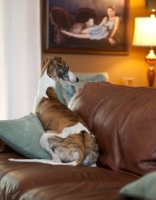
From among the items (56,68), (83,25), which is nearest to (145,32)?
(83,25)

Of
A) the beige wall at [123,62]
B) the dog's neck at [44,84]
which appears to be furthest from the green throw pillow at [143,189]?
the beige wall at [123,62]

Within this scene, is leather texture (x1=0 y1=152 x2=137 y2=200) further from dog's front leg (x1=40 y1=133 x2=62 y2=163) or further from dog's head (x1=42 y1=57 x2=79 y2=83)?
dog's head (x1=42 y1=57 x2=79 y2=83)

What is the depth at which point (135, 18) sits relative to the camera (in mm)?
5348

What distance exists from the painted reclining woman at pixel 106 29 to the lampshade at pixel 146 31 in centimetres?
33

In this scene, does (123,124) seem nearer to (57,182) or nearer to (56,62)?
(57,182)

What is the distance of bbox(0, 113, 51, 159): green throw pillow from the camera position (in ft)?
8.54

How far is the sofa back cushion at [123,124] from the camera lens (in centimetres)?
Result: 226

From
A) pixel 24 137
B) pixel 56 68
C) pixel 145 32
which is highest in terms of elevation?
pixel 145 32

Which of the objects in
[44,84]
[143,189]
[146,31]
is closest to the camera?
[143,189]

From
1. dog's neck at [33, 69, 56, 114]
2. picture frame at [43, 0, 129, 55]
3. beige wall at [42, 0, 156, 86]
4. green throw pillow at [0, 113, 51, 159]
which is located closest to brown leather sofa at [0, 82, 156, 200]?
green throw pillow at [0, 113, 51, 159]

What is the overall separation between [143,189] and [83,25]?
13.4ft

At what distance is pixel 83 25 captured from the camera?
5309 mm

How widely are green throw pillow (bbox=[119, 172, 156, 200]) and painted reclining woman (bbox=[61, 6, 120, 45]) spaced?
399 cm

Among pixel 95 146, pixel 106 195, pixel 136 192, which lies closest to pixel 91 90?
pixel 95 146
